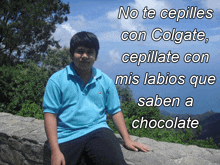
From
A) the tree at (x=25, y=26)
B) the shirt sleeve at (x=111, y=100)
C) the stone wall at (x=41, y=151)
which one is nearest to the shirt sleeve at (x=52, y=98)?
the shirt sleeve at (x=111, y=100)

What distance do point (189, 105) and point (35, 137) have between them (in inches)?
114

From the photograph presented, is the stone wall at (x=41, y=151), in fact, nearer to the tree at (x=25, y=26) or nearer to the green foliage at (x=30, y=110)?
the green foliage at (x=30, y=110)

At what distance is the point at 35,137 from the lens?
2.51 meters

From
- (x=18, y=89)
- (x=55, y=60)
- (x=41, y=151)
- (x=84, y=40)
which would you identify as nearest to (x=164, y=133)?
(x=41, y=151)

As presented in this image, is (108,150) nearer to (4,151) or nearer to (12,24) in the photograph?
(4,151)

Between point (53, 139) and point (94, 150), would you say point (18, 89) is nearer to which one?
point (53, 139)

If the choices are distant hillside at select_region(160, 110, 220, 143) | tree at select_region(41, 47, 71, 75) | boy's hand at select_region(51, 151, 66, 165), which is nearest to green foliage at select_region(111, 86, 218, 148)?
distant hillside at select_region(160, 110, 220, 143)

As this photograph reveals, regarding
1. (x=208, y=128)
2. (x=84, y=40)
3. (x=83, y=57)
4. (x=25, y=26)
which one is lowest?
(x=208, y=128)

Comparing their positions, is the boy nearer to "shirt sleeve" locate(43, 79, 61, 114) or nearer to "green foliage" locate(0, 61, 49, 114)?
"shirt sleeve" locate(43, 79, 61, 114)

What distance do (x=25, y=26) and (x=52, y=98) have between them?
910 cm

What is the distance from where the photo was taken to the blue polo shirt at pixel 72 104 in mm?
1771

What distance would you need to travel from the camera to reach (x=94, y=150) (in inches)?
64.8

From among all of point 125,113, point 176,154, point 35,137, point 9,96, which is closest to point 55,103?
point 35,137

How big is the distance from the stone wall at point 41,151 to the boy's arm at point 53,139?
2.07ft
